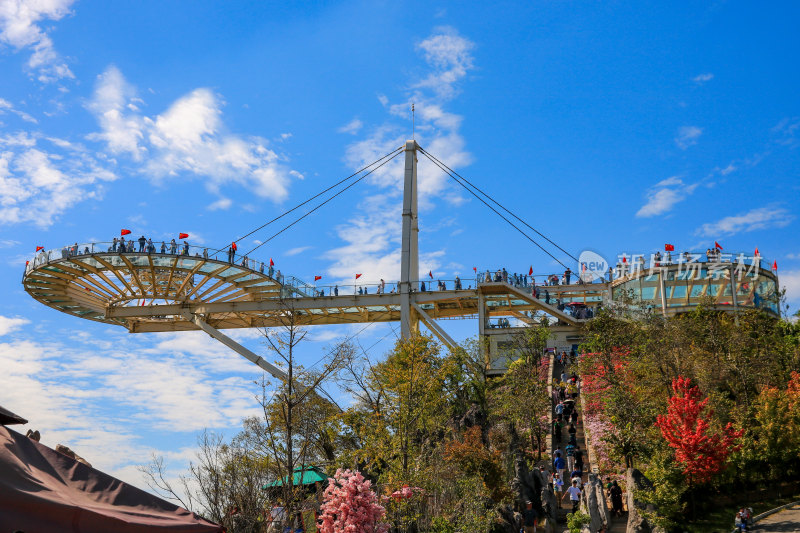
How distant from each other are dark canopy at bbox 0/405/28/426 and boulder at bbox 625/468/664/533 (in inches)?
563

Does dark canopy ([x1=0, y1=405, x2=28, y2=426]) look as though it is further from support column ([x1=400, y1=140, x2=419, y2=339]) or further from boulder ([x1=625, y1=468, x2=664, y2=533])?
support column ([x1=400, y1=140, x2=419, y2=339])

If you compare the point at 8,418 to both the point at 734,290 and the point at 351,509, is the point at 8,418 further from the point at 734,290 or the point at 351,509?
the point at 734,290

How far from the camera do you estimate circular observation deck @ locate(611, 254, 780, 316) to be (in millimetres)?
36625

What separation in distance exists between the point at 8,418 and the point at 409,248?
3273cm

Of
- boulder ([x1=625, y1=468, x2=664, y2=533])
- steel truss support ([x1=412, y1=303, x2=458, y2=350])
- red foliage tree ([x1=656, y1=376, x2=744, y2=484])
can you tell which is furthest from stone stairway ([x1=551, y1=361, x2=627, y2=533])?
steel truss support ([x1=412, y1=303, x2=458, y2=350])

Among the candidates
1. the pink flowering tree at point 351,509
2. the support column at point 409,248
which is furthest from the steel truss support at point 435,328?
the pink flowering tree at point 351,509

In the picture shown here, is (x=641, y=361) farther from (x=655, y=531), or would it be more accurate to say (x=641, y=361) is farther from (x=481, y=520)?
(x=481, y=520)

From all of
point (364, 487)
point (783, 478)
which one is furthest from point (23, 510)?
point (783, 478)

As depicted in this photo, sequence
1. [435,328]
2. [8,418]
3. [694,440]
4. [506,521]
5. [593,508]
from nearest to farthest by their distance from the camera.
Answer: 1. [8,418]
2. [593,508]
3. [506,521]
4. [694,440]
5. [435,328]

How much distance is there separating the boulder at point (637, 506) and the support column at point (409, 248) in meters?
19.6

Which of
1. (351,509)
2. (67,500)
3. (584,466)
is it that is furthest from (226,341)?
(67,500)

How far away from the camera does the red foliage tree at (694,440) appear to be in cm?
1895

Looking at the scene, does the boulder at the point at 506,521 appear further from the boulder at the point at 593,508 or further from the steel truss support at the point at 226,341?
the steel truss support at the point at 226,341

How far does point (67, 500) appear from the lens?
26.6 feet
